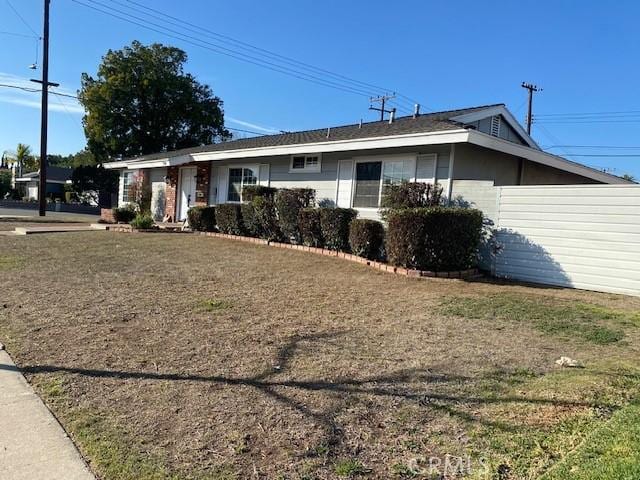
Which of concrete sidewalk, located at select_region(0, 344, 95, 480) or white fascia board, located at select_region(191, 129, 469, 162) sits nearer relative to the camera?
concrete sidewalk, located at select_region(0, 344, 95, 480)

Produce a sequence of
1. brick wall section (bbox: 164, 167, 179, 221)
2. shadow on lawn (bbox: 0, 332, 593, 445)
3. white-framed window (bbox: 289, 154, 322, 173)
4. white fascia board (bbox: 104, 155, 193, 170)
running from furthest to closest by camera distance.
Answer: brick wall section (bbox: 164, 167, 179, 221) → white fascia board (bbox: 104, 155, 193, 170) → white-framed window (bbox: 289, 154, 322, 173) → shadow on lawn (bbox: 0, 332, 593, 445)

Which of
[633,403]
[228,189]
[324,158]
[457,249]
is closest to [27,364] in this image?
[633,403]

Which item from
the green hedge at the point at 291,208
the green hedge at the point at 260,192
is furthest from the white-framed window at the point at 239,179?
the green hedge at the point at 291,208

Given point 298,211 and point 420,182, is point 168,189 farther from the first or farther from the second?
point 420,182

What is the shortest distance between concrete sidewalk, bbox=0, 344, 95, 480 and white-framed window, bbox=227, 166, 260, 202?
42.1 ft

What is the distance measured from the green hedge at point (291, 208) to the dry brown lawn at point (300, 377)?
489 centimetres

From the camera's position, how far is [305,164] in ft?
47.2

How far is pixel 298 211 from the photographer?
40.7 ft

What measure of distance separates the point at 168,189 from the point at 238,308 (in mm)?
15850

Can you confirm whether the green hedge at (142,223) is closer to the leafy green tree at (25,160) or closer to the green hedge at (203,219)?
the green hedge at (203,219)

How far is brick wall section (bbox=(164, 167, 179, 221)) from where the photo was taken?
20391mm

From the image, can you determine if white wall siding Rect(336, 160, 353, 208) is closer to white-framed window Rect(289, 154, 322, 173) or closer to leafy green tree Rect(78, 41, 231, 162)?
white-framed window Rect(289, 154, 322, 173)

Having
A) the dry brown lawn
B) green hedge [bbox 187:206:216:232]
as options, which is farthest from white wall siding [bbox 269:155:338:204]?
the dry brown lawn

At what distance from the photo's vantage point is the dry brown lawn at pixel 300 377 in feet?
9.55
